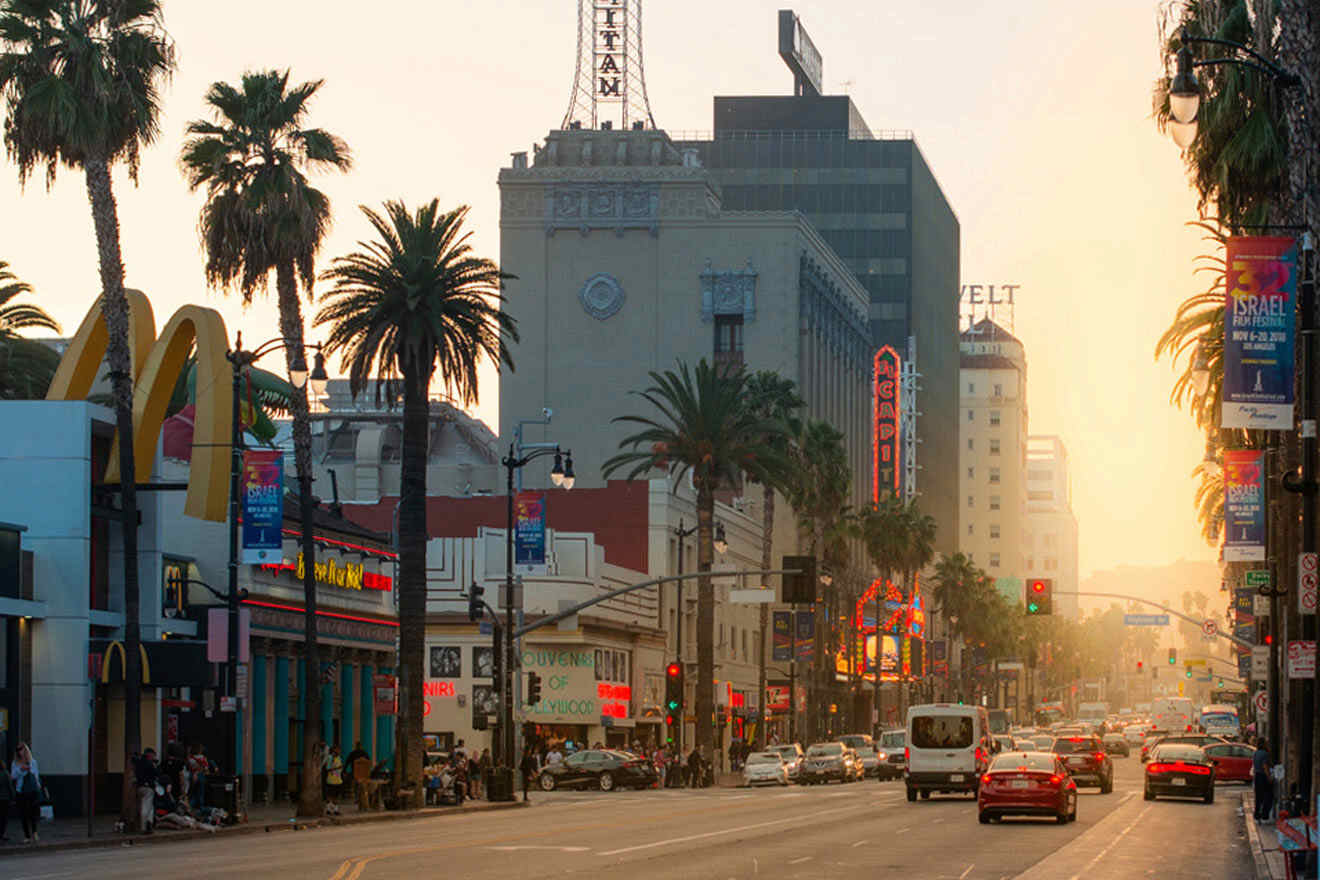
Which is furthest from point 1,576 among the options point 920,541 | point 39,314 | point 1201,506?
point 920,541

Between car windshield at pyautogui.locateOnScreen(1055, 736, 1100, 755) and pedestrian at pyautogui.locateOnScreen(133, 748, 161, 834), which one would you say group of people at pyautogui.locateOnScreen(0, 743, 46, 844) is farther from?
car windshield at pyautogui.locateOnScreen(1055, 736, 1100, 755)

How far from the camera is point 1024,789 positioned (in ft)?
140

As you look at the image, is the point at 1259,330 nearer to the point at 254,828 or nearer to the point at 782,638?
the point at 254,828

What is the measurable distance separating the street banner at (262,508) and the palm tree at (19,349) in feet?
87.5

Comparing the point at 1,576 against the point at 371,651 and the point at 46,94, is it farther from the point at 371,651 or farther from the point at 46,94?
the point at 371,651

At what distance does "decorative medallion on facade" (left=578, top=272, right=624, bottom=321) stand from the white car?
5220 cm

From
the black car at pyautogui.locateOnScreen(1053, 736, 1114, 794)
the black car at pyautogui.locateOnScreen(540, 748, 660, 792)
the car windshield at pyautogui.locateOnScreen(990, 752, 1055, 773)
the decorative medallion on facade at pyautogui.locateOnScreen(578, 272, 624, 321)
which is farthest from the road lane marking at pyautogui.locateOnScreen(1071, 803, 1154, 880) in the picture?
the decorative medallion on facade at pyautogui.locateOnScreen(578, 272, 624, 321)

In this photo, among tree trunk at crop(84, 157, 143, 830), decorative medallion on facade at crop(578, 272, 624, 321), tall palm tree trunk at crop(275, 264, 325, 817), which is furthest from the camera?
decorative medallion on facade at crop(578, 272, 624, 321)

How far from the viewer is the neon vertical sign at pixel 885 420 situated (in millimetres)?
150125

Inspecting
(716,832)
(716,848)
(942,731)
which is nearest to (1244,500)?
(716,832)

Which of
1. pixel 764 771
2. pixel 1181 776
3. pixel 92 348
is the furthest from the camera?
pixel 764 771

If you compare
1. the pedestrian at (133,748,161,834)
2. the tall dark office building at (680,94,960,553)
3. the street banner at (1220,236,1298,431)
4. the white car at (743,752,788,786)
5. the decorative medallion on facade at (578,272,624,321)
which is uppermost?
the tall dark office building at (680,94,960,553)

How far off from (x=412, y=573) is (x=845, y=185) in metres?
114

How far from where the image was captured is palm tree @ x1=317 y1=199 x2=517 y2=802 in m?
54.9
